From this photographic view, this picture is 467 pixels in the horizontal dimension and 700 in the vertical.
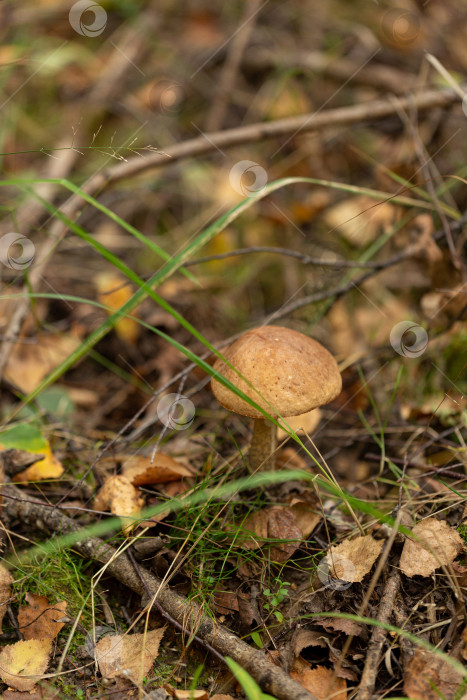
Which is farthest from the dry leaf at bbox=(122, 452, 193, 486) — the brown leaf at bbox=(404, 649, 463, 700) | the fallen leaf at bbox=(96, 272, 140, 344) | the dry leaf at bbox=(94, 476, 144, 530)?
the fallen leaf at bbox=(96, 272, 140, 344)

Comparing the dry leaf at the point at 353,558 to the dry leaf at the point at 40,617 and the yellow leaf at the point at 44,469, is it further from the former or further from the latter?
the yellow leaf at the point at 44,469

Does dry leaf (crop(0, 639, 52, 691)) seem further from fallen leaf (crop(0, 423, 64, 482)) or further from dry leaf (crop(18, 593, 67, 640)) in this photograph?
fallen leaf (crop(0, 423, 64, 482))

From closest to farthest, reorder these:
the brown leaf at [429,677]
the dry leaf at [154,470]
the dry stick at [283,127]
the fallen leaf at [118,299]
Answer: the brown leaf at [429,677] → the dry leaf at [154,470] → the dry stick at [283,127] → the fallen leaf at [118,299]

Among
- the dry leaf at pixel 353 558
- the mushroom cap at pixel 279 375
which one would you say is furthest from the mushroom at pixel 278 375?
the dry leaf at pixel 353 558

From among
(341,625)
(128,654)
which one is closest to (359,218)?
(341,625)

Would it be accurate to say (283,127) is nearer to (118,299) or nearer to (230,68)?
(118,299)

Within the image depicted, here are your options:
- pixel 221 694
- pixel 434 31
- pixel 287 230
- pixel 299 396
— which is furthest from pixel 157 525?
pixel 434 31
